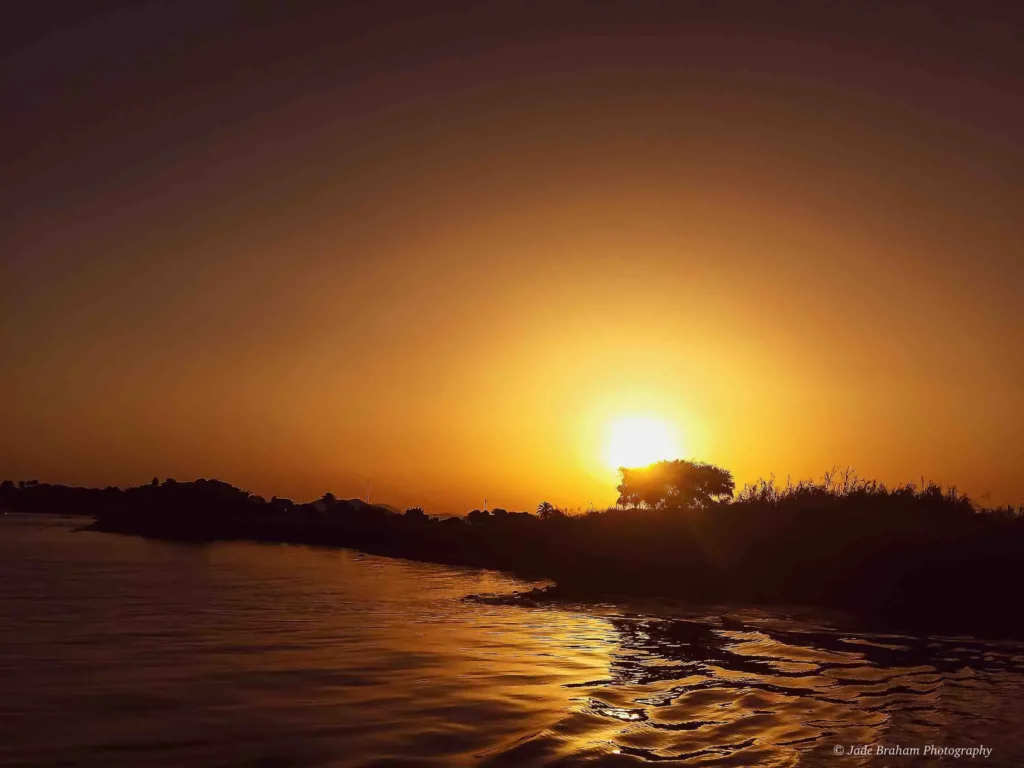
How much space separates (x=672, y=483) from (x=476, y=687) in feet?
240

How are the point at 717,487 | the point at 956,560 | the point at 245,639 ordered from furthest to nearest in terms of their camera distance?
the point at 717,487
the point at 956,560
the point at 245,639

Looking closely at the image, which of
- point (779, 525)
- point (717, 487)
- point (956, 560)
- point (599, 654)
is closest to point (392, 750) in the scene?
point (599, 654)

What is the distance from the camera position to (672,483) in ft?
275

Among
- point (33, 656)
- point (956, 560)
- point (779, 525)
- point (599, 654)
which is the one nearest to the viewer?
point (33, 656)

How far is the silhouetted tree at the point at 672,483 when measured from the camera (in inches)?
3206

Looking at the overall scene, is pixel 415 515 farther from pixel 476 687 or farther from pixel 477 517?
pixel 476 687

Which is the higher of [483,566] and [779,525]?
[779,525]

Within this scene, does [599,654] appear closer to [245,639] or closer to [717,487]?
[245,639]

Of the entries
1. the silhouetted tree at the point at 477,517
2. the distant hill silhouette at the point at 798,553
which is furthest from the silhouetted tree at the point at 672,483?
the distant hill silhouette at the point at 798,553

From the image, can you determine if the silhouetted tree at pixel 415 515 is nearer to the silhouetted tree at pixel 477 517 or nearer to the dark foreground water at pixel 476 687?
the silhouetted tree at pixel 477 517

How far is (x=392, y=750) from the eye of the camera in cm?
924

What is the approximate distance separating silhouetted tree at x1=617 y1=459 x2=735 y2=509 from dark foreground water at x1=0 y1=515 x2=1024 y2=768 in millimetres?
59425

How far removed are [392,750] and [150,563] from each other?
120ft

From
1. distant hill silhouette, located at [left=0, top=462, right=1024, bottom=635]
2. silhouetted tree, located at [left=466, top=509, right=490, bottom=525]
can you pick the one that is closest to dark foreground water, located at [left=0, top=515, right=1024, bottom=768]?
distant hill silhouette, located at [left=0, top=462, right=1024, bottom=635]
